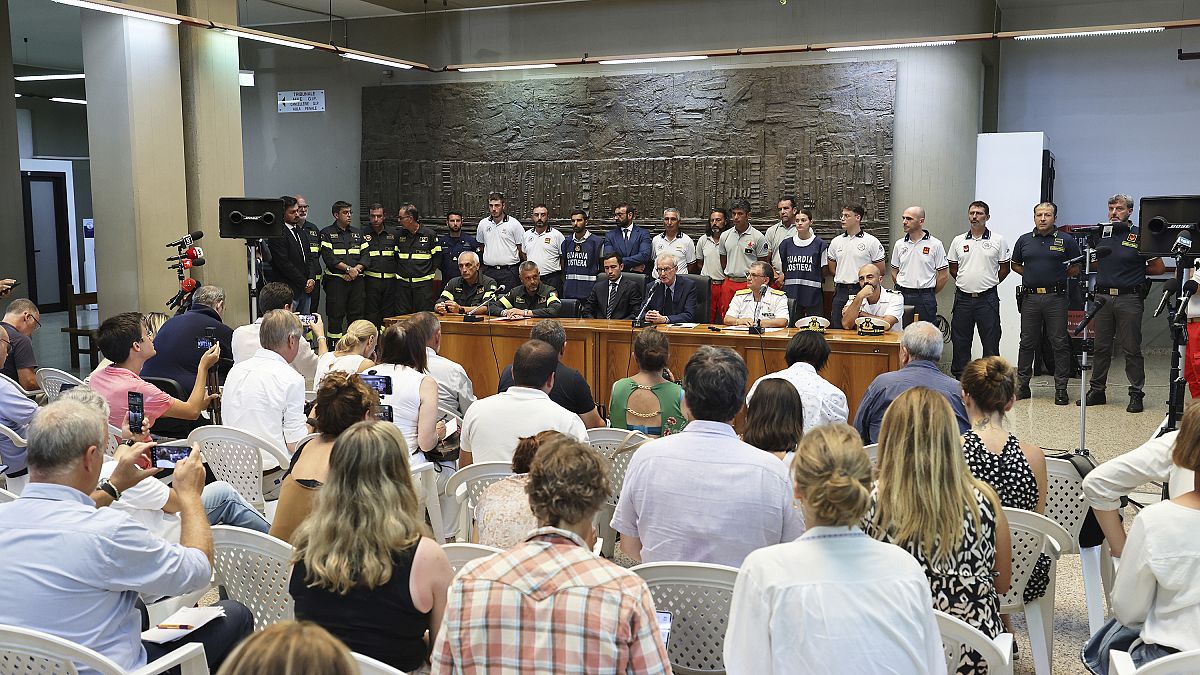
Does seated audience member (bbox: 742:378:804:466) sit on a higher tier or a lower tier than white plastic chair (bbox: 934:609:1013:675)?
higher

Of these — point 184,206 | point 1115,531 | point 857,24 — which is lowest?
point 1115,531

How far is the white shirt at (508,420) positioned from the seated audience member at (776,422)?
857mm

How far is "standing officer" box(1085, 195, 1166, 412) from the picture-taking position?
862cm

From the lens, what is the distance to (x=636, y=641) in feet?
6.17

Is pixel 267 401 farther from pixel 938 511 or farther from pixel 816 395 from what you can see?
pixel 938 511

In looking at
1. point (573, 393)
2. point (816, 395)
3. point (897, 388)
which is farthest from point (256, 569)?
point (897, 388)

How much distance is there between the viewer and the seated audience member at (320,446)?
3.23 metres

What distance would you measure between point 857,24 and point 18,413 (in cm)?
897

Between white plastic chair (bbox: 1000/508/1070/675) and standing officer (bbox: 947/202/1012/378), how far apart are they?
6.53 meters

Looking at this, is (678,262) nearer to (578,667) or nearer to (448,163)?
(448,163)

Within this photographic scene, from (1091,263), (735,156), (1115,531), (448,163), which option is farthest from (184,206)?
(1115,531)

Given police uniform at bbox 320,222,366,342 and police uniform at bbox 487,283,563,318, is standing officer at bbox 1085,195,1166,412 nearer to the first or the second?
police uniform at bbox 487,283,563,318

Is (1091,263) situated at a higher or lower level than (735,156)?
lower

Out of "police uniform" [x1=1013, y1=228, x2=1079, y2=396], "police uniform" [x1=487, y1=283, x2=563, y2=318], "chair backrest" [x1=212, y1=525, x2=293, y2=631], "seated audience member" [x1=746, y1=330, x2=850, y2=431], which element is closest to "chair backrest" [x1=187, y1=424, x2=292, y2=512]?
"chair backrest" [x1=212, y1=525, x2=293, y2=631]
